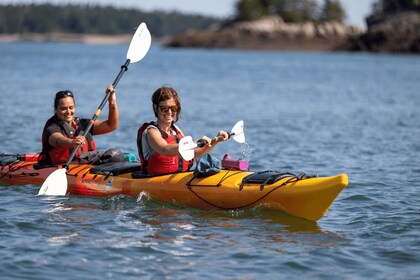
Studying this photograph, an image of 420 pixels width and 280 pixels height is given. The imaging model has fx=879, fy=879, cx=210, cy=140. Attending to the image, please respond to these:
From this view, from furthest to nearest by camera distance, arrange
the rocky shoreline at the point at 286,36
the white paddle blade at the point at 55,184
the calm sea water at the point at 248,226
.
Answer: the rocky shoreline at the point at 286,36
the white paddle blade at the point at 55,184
the calm sea water at the point at 248,226

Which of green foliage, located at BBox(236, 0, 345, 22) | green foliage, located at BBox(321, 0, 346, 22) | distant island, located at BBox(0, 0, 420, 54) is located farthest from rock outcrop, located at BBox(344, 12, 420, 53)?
green foliage, located at BBox(321, 0, 346, 22)

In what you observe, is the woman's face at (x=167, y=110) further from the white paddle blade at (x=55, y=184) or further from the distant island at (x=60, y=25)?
the distant island at (x=60, y=25)

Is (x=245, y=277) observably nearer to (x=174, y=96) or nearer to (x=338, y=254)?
(x=338, y=254)

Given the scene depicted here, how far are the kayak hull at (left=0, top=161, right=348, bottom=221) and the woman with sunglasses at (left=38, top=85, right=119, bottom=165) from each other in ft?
0.64

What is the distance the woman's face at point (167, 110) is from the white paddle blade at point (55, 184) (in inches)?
53.5

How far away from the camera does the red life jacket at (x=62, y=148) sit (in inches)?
382

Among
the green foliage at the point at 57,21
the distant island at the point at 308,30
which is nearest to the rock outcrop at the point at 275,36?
the distant island at the point at 308,30

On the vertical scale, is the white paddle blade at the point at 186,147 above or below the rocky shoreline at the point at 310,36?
below

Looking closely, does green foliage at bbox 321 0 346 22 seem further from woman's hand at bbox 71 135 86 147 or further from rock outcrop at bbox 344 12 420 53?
woman's hand at bbox 71 135 86 147

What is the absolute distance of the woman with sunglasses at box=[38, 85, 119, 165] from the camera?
9547 mm

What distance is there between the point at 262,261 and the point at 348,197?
3.09 meters

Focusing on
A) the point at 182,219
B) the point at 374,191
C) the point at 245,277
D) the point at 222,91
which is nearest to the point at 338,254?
the point at 245,277

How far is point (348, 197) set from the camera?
390 inches

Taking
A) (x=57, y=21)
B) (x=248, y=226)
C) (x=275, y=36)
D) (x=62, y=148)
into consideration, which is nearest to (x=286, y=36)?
(x=275, y=36)
